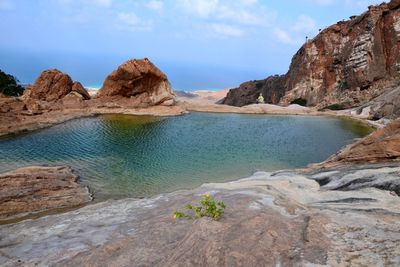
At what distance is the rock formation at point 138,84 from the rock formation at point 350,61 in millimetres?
27827

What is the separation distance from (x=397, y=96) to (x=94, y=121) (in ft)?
108

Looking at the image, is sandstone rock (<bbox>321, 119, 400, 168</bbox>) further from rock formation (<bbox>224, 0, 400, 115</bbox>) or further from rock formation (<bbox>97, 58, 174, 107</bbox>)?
rock formation (<bbox>224, 0, 400, 115</bbox>)

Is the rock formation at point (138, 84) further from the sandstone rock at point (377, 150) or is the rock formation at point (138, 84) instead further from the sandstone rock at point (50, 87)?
the sandstone rock at point (377, 150)

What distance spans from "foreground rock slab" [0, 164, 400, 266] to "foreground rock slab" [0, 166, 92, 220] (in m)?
3.59

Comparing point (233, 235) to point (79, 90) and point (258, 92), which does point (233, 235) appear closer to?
point (79, 90)

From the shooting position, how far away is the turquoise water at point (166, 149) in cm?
2223

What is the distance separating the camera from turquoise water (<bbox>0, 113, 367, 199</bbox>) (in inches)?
875

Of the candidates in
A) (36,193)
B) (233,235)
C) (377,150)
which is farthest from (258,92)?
(233,235)

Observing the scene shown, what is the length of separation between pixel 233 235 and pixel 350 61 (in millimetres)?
59956

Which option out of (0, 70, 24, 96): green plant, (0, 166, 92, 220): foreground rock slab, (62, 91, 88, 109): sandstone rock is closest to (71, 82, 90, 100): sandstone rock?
(62, 91, 88, 109): sandstone rock

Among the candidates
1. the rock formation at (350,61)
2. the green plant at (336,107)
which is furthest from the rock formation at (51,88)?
the rock formation at (350,61)

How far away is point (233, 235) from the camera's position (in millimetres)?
9719

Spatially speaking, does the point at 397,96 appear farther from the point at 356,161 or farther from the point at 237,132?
the point at 356,161

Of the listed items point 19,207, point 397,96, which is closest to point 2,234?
point 19,207
